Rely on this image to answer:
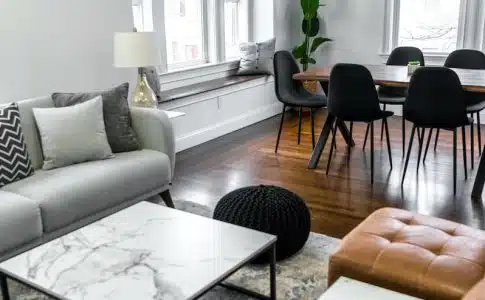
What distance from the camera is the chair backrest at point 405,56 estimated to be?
516 centimetres

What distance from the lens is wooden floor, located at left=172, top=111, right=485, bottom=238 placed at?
3570mm

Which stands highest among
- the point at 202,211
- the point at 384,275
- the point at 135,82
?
the point at 135,82

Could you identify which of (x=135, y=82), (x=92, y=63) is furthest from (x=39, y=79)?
(x=135, y=82)

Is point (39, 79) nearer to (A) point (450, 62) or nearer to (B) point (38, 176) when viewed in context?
(B) point (38, 176)

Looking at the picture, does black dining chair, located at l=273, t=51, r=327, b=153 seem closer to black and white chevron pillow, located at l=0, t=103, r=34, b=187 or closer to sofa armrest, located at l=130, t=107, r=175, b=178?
sofa armrest, located at l=130, t=107, r=175, b=178

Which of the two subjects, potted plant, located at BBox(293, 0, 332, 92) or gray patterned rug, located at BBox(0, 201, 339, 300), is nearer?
gray patterned rug, located at BBox(0, 201, 339, 300)

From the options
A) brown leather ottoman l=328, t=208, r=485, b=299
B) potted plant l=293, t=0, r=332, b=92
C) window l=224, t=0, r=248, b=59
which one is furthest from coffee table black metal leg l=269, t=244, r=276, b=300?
potted plant l=293, t=0, r=332, b=92

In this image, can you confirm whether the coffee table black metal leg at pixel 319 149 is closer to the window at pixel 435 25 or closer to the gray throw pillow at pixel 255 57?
the gray throw pillow at pixel 255 57

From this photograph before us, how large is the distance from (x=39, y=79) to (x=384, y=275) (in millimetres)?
2688

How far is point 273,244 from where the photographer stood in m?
2.32

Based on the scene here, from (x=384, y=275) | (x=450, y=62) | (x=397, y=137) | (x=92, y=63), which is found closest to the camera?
(x=384, y=275)

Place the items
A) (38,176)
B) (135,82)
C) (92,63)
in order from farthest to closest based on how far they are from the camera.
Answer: (135,82) → (92,63) → (38,176)

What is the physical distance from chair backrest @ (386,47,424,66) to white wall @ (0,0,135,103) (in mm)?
2524

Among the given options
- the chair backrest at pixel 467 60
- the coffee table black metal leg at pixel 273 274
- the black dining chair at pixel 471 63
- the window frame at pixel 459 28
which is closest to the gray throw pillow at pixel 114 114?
the coffee table black metal leg at pixel 273 274
